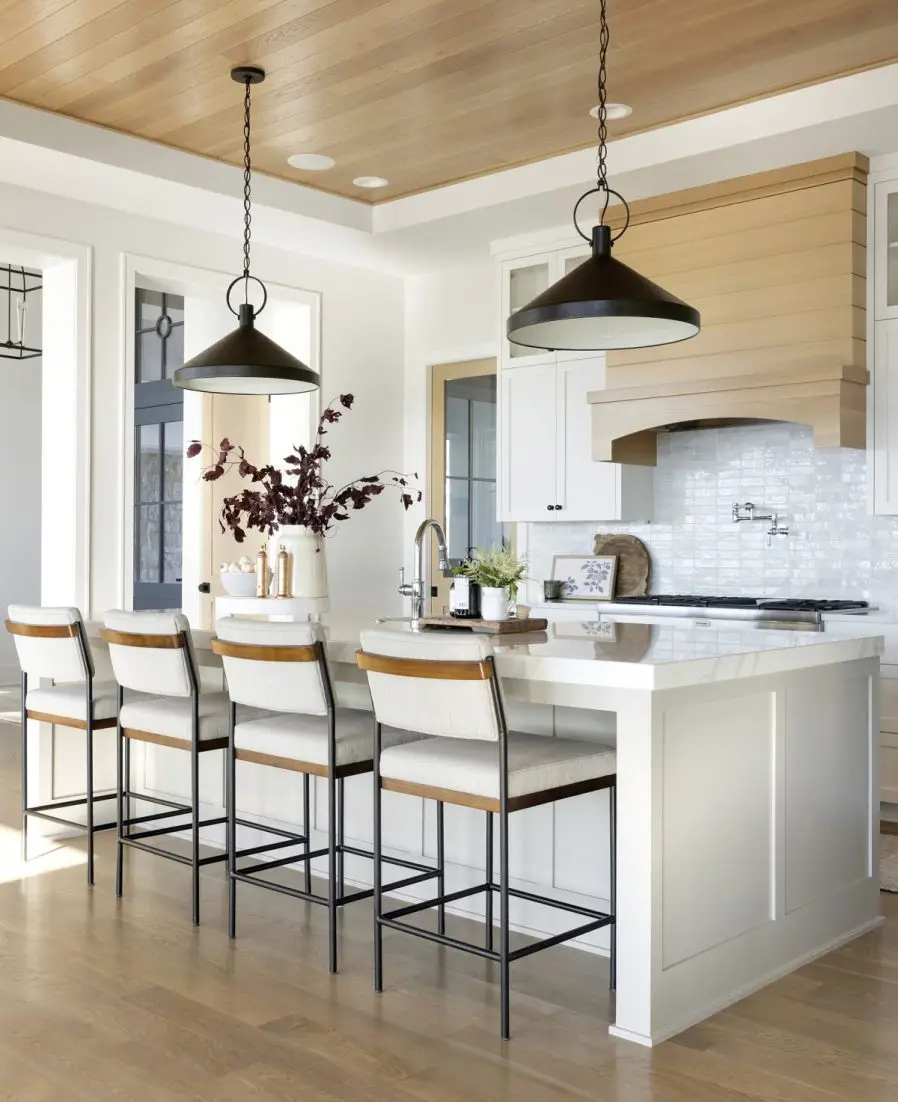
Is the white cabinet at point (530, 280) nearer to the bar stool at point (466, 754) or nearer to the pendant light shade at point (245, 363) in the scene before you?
the pendant light shade at point (245, 363)

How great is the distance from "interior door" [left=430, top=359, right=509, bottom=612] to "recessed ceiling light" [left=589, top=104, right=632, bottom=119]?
7.30 ft

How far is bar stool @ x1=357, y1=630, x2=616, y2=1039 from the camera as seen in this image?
2770mm

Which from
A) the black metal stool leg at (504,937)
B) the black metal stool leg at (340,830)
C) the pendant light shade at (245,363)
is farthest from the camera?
the pendant light shade at (245,363)

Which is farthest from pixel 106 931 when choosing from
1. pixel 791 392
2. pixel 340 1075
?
pixel 791 392

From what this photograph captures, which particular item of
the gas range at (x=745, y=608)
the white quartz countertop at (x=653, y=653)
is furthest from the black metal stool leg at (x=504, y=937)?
the gas range at (x=745, y=608)

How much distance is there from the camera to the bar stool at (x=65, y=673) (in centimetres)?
405

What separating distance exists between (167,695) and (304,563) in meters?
0.96

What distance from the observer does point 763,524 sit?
18.4ft

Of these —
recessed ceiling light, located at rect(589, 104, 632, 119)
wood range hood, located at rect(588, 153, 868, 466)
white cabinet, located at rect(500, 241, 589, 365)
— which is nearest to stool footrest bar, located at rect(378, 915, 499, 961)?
wood range hood, located at rect(588, 153, 868, 466)

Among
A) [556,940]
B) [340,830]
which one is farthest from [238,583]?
[556,940]

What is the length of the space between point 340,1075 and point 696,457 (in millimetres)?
3932

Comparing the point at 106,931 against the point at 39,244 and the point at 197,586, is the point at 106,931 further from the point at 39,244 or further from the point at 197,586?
the point at 197,586

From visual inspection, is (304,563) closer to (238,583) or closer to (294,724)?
(238,583)

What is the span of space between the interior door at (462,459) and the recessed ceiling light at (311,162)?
1.67 meters
